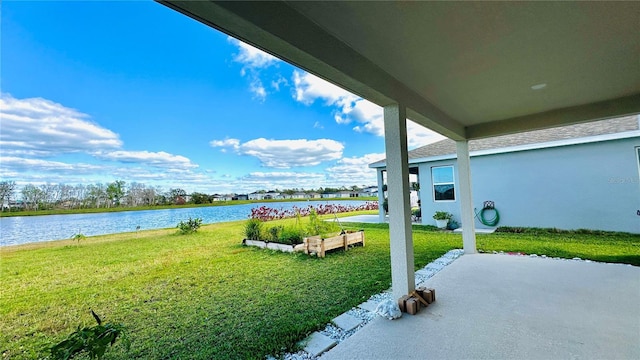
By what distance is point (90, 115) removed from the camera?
6816 mm

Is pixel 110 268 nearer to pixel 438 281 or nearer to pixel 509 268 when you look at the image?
pixel 438 281

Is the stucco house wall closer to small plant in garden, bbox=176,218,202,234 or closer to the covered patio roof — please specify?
the covered patio roof

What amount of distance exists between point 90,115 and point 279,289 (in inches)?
288

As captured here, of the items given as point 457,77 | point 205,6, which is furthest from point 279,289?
point 457,77

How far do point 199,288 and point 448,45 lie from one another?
169 inches

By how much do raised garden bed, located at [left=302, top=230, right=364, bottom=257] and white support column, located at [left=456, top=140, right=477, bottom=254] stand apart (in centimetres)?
235

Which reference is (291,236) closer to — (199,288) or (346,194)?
(199,288)

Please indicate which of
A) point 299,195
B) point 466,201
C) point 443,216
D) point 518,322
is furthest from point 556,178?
point 299,195

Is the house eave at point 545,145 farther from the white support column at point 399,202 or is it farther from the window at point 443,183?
the white support column at point 399,202

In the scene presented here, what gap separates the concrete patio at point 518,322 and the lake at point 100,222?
5.32 meters

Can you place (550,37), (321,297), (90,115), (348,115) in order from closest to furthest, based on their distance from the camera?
(550,37) < (321,297) < (90,115) < (348,115)

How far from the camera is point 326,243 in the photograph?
5.40 meters

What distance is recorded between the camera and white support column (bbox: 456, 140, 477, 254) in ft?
16.9

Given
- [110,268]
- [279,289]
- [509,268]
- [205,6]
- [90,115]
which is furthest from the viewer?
[90,115]
